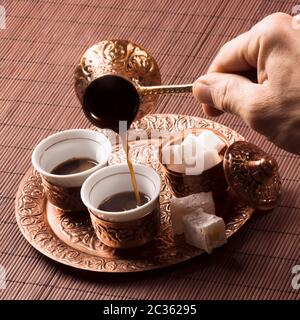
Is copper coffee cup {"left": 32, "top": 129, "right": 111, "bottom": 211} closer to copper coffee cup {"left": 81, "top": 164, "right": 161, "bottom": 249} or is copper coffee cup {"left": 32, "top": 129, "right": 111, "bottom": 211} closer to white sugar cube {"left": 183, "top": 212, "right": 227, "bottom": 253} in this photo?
copper coffee cup {"left": 81, "top": 164, "right": 161, "bottom": 249}

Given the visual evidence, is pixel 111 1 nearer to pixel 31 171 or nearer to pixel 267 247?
pixel 31 171

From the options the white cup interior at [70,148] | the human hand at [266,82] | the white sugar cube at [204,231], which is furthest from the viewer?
the white cup interior at [70,148]

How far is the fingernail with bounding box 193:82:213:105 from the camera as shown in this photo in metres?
1.27

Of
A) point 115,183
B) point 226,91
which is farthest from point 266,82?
point 115,183

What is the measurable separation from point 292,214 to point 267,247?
0.08 meters

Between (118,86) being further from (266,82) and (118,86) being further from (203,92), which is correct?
(266,82)

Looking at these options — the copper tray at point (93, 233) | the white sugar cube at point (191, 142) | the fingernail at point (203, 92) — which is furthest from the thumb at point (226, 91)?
the copper tray at point (93, 233)

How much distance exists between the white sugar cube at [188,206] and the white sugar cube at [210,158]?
0.15 ft

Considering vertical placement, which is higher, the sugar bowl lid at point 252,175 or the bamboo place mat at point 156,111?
the sugar bowl lid at point 252,175

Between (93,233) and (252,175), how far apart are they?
269 mm

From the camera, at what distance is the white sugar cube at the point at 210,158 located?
1.37 metres

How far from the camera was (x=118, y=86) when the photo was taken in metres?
1.35

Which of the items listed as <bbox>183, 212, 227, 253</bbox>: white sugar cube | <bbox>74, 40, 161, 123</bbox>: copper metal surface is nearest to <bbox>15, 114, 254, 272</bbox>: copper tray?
<bbox>183, 212, 227, 253</bbox>: white sugar cube

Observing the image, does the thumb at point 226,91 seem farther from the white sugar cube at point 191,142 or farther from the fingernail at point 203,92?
the white sugar cube at point 191,142
